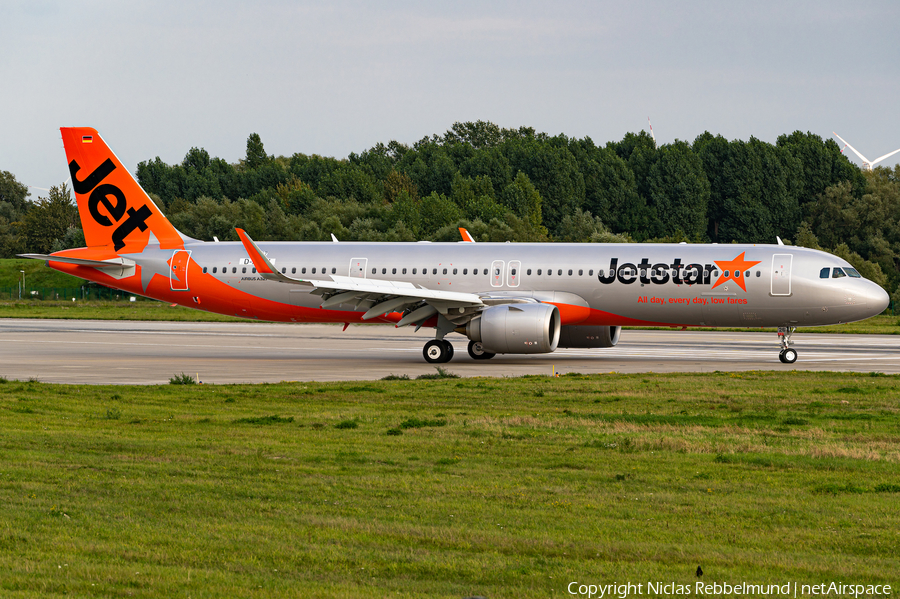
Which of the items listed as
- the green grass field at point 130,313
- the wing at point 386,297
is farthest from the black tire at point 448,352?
the green grass field at point 130,313

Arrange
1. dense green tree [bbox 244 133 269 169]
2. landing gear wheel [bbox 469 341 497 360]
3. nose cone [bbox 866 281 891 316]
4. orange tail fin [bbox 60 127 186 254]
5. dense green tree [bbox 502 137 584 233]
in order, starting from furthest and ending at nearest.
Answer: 1. dense green tree [bbox 244 133 269 169]
2. dense green tree [bbox 502 137 584 233]
3. orange tail fin [bbox 60 127 186 254]
4. landing gear wheel [bbox 469 341 497 360]
5. nose cone [bbox 866 281 891 316]

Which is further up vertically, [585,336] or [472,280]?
[472,280]

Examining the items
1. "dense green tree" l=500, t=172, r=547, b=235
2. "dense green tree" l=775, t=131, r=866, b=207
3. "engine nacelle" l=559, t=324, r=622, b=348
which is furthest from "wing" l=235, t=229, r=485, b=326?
"dense green tree" l=775, t=131, r=866, b=207

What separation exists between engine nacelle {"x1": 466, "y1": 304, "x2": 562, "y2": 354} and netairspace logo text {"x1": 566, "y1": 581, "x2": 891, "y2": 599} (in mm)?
21665

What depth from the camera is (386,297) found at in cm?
3145

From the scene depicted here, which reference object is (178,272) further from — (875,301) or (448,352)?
(875,301)

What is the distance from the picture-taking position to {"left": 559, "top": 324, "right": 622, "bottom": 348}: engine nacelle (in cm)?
3347

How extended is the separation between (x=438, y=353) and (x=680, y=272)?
820cm

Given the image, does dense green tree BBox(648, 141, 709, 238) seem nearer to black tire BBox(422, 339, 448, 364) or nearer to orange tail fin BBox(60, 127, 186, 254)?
orange tail fin BBox(60, 127, 186, 254)

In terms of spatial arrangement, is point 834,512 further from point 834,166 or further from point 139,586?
point 834,166

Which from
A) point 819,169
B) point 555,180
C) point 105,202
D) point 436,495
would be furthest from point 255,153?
point 436,495

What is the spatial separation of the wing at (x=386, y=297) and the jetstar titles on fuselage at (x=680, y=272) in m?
4.65

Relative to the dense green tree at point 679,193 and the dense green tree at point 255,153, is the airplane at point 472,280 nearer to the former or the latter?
the dense green tree at point 679,193

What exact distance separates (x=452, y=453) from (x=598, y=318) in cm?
1938
